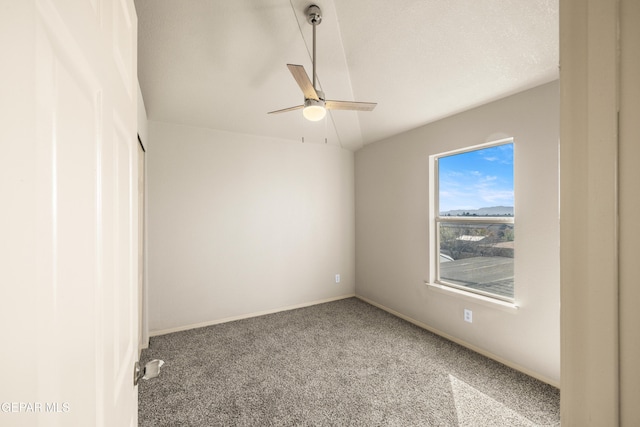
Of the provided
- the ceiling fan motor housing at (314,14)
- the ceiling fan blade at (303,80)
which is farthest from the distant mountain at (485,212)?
the ceiling fan motor housing at (314,14)

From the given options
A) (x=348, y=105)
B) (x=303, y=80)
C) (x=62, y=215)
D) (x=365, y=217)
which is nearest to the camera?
(x=62, y=215)

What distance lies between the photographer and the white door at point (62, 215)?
0.28 meters

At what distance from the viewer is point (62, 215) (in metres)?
0.38

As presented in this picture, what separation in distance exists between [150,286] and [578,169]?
11.8ft

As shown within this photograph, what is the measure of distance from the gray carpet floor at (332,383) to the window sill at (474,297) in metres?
0.51

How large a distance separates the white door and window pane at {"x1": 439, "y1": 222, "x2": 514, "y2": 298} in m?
2.92

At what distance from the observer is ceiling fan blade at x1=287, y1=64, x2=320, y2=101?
164 cm

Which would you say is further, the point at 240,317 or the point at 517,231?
the point at 240,317

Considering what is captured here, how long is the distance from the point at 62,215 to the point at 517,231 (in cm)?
291

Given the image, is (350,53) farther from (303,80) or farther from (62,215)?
(62,215)

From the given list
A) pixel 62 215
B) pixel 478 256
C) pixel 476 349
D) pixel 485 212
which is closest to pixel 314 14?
pixel 62 215

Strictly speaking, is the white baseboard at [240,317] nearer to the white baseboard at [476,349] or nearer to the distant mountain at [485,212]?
the white baseboard at [476,349]

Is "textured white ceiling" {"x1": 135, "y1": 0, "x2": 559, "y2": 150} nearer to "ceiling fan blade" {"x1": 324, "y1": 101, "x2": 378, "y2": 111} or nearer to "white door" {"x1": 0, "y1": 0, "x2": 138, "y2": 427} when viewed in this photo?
"ceiling fan blade" {"x1": 324, "y1": 101, "x2": 378, "y2": 111}

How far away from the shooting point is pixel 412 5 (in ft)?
5.99
